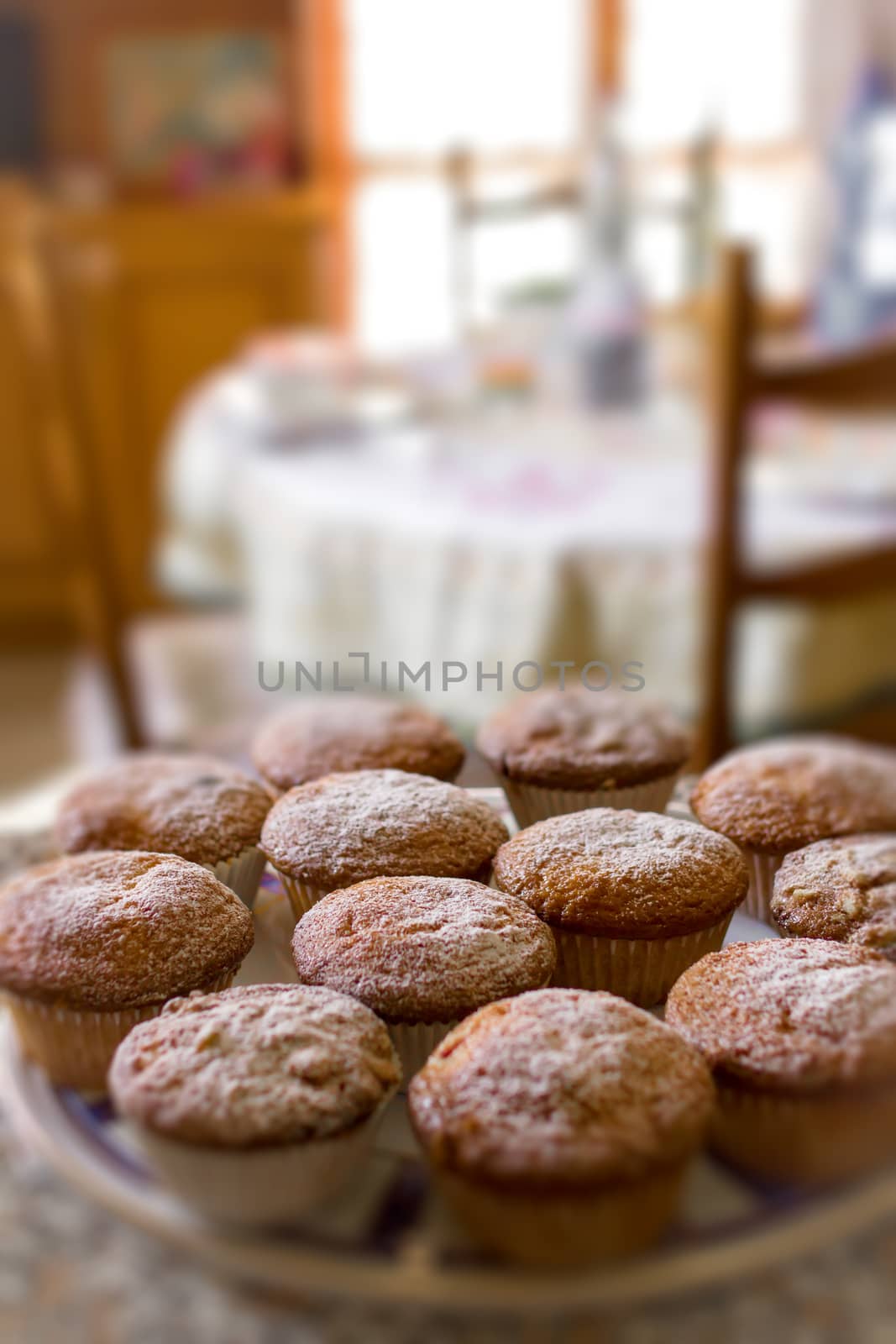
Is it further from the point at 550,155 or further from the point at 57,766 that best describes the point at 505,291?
the point at 550,155

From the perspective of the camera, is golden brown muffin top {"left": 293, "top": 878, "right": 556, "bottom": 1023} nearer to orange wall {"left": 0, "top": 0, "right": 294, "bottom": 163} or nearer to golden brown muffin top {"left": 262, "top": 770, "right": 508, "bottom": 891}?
golden brown muffin top {"left": 262, "top": 770, "right": 508, "bottom": 891}

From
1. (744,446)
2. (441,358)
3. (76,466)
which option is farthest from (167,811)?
(441,358)

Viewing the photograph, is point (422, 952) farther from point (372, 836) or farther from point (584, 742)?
point (584, 742)

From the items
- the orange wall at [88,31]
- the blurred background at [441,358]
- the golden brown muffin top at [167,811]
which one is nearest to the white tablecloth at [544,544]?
the blurred background at [441,358]

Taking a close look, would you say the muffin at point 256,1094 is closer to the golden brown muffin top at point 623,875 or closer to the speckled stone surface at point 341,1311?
the speckled stone surface at point 341,1311

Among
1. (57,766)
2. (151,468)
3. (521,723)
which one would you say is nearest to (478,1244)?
(521,723)

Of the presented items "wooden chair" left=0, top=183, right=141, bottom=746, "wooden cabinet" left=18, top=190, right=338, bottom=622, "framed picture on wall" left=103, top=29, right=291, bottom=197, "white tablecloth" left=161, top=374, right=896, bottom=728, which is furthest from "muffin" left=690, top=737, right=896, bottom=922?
"framed picture on wall" left=103, top=29, right=291, bottom=197
